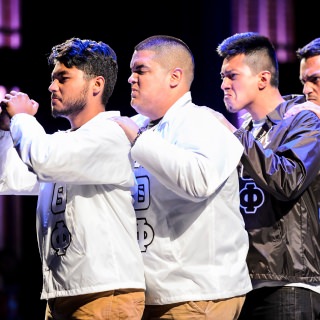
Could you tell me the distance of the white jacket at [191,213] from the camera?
94.6 inches

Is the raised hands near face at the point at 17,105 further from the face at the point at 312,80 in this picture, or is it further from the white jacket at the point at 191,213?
the face at the point at 312,80

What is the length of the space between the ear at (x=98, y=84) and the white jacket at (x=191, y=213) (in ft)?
0.91

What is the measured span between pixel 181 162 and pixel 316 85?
112 cm

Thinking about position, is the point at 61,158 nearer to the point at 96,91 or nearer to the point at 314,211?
the point at 96,91

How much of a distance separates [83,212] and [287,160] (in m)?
0.77

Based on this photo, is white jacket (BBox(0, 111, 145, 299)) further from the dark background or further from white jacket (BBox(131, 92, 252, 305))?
the dark background

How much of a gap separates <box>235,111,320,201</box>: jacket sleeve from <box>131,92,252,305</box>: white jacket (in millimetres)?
109

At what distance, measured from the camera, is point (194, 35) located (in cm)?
500

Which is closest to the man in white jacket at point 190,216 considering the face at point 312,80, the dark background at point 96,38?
the face at point 312,80

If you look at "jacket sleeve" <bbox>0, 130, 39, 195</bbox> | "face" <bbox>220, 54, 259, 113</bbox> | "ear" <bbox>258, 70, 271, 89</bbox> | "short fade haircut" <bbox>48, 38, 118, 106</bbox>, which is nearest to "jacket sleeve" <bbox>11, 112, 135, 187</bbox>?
"short fade haircut" <bbox>48, 38, 118, 106</bbox>

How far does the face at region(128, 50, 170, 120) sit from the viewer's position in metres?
2.73

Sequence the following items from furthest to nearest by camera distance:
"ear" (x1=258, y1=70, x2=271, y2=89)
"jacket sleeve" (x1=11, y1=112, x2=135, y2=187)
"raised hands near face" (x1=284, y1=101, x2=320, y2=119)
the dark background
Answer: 1. the dark background
2. "ear" (x1=258, y1=70, x2=271, y2=89)
3. "raised hands near face" (x1=284, y1=101, x2=320, y2=119)
4. "jacket sleeve" (x1=11, y1=112, x2=135, y2=187)

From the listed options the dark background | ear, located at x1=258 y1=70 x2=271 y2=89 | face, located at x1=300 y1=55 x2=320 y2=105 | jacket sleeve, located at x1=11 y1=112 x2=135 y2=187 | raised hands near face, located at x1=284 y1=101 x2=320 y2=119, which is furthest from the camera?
the dark background

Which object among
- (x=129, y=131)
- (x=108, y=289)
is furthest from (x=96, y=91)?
(x=108, y=289)
